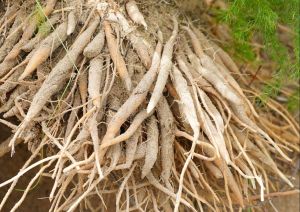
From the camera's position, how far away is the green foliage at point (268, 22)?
1571 millimetres

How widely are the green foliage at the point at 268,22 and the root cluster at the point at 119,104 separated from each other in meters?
0.20

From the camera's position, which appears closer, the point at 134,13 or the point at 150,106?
the point at 150,106

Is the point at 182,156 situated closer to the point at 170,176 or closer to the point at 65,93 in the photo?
the point at 170,176

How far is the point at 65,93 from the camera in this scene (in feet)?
4.76

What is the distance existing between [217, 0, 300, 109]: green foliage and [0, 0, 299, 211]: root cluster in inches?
7.7

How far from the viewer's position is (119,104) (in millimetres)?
1426

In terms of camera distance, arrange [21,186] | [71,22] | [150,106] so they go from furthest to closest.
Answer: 1. [21,186]
2. [71,22]
3. [150,106]

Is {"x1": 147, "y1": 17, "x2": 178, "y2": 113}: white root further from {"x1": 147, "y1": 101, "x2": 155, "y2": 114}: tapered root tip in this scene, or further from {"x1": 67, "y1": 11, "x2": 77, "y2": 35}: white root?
{"x1": 67, "y1": 11, "x2": 77, "y2": 35}: white root

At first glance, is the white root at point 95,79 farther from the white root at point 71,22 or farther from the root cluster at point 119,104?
the white root at point 71,22

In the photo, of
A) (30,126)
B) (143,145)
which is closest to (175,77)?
(143,145)

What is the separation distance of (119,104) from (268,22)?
20.9 inches

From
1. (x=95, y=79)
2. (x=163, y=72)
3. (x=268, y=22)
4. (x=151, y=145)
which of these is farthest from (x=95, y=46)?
(x=268, y=22)

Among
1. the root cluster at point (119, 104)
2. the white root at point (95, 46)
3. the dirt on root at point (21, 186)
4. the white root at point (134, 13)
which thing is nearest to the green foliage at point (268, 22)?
the root cluster at point (119, 104)

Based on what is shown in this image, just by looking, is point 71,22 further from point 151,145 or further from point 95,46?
point 151,145
